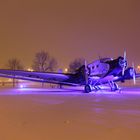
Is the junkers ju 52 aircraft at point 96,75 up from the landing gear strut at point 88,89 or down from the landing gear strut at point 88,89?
up

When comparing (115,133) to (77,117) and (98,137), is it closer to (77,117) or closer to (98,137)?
Result: (98,137)

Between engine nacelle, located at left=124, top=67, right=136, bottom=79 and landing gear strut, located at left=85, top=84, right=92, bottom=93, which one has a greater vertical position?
engine nacelle, located at left=124, top=67, right=136, bottom=79

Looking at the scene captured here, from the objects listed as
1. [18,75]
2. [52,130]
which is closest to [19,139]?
[52,130]

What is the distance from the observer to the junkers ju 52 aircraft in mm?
33688

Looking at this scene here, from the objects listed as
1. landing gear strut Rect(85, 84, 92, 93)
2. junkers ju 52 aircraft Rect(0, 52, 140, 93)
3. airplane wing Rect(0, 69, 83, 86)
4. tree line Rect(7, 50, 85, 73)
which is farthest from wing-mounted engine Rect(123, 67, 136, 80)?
tree line Rect(7, 50, 85, 73)

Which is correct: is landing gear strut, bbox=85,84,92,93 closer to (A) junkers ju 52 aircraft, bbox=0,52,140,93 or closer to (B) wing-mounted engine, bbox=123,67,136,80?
(A) junkers ju 52 aircraft, bbox=0,52,140,93

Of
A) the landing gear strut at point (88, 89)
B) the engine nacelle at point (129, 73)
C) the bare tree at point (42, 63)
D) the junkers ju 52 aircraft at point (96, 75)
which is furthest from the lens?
the bare tree at point (42, 63)

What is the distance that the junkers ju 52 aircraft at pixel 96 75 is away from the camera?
3369 cm

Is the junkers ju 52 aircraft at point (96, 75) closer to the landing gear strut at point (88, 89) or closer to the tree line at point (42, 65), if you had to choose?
the landing gear strut at point (88, 89)

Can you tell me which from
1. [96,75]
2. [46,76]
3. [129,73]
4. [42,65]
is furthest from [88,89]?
[42,65]

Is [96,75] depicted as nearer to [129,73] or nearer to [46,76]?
[129,73]

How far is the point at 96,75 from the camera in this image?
114 feet

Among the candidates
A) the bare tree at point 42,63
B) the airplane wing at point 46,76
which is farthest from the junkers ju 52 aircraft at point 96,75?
the bare tree at point 42,63

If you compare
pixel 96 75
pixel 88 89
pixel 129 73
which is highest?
Answer: pixel 129 73
